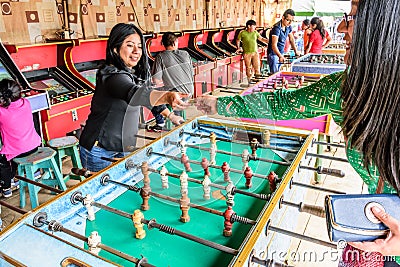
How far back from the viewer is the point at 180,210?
1596 mm

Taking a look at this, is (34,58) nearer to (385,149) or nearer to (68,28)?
(68,28)

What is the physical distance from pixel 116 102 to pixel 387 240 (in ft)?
5.32

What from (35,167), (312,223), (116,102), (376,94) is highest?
(376,94)

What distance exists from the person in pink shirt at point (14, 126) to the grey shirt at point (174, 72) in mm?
1369

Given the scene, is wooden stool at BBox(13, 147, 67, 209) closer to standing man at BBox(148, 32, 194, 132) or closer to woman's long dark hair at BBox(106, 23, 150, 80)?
standing man at BBox(148, 32, 194, 132)

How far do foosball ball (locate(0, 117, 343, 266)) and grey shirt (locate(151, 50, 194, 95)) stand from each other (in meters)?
0.41

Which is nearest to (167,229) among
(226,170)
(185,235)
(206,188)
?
(185,235)

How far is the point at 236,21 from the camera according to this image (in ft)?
34.7

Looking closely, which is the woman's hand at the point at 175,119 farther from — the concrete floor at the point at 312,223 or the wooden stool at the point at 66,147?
the wooden stool at the point at 66,147

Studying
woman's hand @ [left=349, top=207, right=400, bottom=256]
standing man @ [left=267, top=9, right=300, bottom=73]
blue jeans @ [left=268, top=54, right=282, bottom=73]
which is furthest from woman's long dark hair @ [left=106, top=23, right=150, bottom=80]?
blue jeans @ [left=268, top=54, right=282, bottom=73]

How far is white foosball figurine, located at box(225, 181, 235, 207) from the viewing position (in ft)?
5.05

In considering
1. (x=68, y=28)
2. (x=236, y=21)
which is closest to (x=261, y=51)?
(x=236, y=21)

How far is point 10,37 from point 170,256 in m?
3.97

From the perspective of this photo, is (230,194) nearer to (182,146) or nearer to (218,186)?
(218,186)
